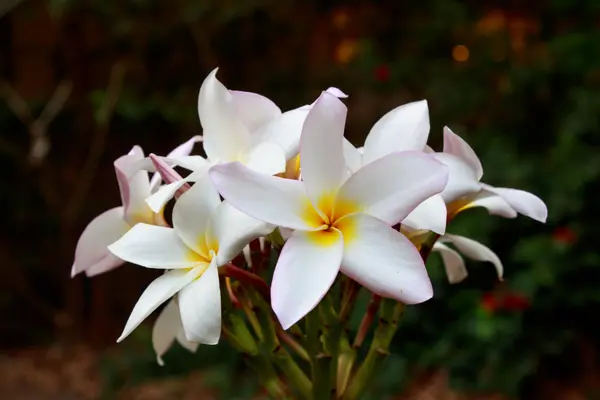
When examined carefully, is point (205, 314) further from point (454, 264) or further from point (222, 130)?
point (454, 264)

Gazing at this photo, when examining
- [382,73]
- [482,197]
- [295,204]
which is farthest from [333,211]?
[382,73]

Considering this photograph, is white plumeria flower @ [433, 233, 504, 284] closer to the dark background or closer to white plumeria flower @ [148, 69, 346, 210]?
white plumeria flower @ [148, 69, 346, 210]

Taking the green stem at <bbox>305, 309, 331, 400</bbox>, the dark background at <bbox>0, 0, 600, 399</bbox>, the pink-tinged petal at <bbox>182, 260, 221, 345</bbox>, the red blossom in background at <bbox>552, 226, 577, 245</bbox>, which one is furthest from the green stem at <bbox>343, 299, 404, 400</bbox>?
the red blossom in background at <bbox>552, 226, 577, 245</bbox>

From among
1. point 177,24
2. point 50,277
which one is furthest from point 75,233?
point 177,24

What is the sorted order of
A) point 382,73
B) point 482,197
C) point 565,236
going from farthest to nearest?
point 382,73 < point 565,236 < point 482,197

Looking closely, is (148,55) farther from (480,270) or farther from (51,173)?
(480,270)

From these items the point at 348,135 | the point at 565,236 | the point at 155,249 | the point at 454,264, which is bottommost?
the point at 565,236
